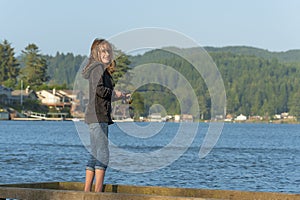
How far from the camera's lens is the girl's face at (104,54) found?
11082 millimetres

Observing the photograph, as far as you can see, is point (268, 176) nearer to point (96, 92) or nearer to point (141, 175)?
point (141, 175)

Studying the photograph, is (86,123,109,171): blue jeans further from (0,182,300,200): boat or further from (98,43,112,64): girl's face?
(98,43,112,64): girl's face

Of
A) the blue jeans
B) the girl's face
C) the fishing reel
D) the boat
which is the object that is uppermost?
the girl's face

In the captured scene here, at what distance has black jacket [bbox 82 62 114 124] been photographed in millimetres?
11039

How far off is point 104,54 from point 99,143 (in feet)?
3.99

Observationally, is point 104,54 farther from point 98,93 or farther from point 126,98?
point 126,98

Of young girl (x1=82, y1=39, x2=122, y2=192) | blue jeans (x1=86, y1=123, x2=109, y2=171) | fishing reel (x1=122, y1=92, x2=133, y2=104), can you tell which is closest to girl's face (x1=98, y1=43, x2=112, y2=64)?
young girl (x1=82, y1=39, x2=122, y2=192)

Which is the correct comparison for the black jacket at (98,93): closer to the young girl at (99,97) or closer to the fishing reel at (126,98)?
the young girl at (99,97)

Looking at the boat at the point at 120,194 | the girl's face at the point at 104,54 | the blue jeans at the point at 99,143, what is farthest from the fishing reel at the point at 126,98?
the boat at the point at 120,194

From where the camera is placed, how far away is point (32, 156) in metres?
58.9

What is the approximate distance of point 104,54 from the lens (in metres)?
11.1

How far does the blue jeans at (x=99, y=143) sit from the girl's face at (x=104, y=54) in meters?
0.87

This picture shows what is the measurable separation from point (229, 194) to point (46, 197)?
2665 mm

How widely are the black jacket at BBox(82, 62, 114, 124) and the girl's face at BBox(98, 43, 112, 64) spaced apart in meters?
0.08
